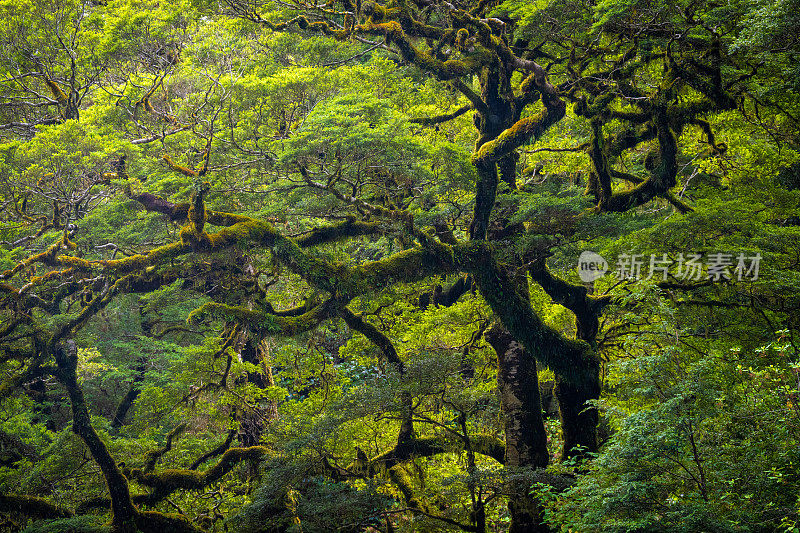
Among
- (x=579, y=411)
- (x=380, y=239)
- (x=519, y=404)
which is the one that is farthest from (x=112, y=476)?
(x=579, y=411)

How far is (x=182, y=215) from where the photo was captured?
330 inches

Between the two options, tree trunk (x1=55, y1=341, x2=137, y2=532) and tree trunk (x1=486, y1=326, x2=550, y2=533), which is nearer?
tree trunk (x1=55, y1=341, x2=137, y2=532)

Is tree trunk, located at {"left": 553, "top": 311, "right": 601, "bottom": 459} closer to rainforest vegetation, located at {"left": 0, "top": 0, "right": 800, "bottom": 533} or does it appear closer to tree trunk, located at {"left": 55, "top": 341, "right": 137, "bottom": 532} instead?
rainforest vegetation, located at {"left": 0, "top": 0, "right": 800, "bottom": 533}

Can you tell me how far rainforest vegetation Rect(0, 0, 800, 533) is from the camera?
730 centimetres

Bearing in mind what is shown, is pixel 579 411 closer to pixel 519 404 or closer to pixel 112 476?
pixel 519 404

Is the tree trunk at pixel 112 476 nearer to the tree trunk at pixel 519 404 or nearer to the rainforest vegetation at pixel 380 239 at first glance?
the rainforest vegetation at pixel 380 239

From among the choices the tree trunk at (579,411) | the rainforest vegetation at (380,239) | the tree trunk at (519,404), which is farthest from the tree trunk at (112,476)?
the tree trunk at (579,411)

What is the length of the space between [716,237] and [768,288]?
929 millimetres

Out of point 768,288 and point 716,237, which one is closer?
point 768,288

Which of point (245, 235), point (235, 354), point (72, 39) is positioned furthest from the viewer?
point (72, 39)

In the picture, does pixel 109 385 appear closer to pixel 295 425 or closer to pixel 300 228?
pixel 300 228

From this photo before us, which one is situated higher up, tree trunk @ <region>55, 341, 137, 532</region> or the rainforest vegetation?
the rainforest vegetation

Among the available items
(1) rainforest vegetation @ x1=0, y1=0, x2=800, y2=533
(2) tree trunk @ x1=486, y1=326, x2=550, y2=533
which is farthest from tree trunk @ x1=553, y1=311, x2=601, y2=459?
(2) tree trunk @ x1=486, y1=326, x2=550, y2=533

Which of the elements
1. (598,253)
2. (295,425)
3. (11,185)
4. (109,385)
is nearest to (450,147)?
(598,253)
